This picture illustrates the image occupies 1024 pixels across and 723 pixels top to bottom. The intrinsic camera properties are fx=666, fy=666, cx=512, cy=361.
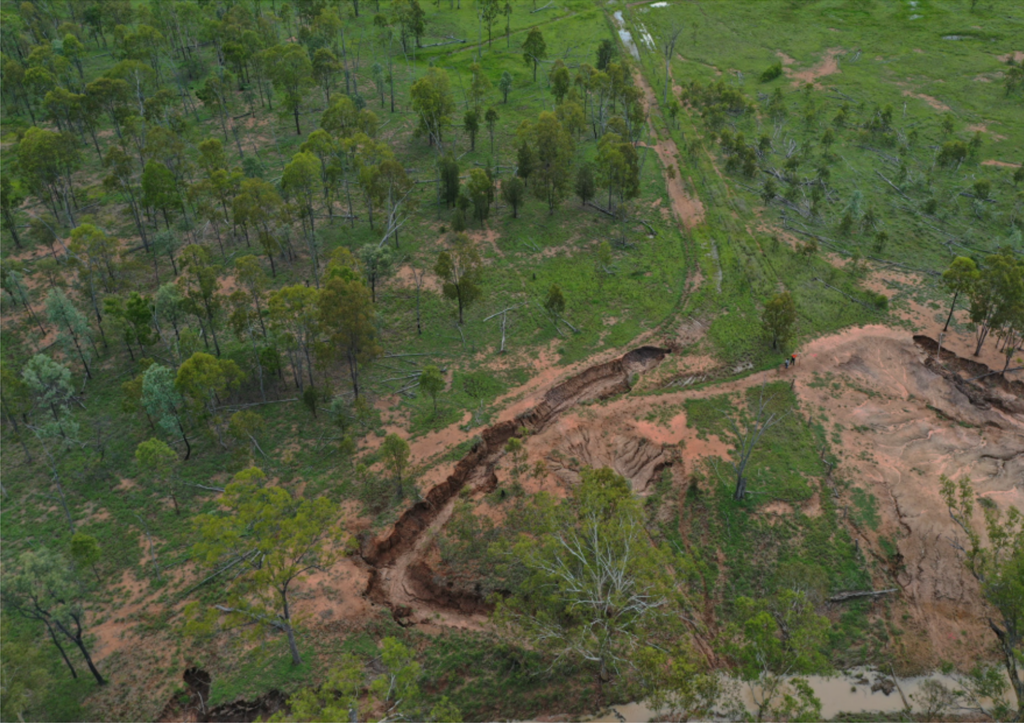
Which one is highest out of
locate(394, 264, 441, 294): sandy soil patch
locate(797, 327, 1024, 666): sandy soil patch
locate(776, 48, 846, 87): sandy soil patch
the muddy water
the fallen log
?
locate(776, 48, 846, 87): sandy soil patch

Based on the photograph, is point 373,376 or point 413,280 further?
point 413,280

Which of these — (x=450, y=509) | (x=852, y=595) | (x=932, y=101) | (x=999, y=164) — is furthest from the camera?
(x=932, y=101)

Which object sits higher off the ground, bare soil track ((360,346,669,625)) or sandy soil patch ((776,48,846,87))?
sandy soil patch ((776,48,846,87))

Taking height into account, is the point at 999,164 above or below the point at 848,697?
above

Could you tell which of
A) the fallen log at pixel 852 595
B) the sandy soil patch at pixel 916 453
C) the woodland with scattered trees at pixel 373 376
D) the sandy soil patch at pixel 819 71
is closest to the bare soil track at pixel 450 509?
the woodland with scattered trees at pixel 373 376

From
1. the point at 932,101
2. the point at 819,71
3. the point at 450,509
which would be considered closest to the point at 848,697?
the point at 450,509

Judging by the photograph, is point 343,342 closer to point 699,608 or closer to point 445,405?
point 445,405

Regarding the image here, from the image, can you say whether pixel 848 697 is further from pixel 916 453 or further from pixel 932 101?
pixel 932 101

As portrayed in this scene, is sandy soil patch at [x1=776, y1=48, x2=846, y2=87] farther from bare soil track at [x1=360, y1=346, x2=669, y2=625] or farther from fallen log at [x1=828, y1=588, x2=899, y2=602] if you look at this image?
fallen log at [x1=828, y1=588, x2=899, y2=602]

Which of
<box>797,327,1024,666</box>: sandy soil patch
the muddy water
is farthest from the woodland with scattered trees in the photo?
<box>797,327,1024,666</box>: sandy soil patch
